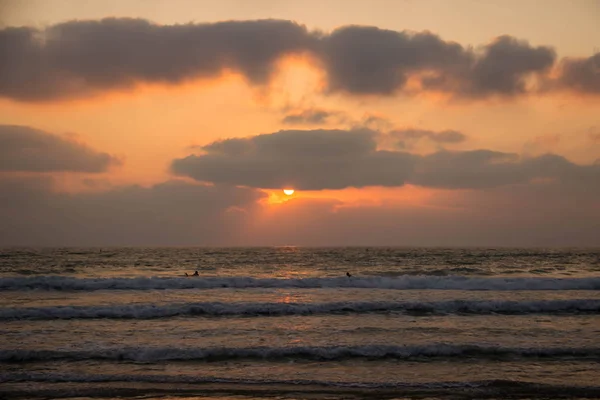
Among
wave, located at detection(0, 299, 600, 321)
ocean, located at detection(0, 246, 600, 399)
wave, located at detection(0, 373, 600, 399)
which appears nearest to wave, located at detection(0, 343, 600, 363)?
ocean, located at detection(0, 246, 600, 399)

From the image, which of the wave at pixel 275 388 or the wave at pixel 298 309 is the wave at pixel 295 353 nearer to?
the wave at pixel 275 388

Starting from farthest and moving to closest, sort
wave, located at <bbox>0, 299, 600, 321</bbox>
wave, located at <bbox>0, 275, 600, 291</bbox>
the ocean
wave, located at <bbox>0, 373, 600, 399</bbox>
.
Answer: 1. wave, located at <bbox>0, 275, 600, 291</bbox>
2. wave, located at <bbox>0, 299, 600, 321</bbox>
3. the ocean
4. wave, located at <bbox>0, 373, 600, 399</bbox>

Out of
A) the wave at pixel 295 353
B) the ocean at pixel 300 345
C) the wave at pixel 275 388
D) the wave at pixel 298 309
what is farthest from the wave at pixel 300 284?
the wave at pixel 275 388

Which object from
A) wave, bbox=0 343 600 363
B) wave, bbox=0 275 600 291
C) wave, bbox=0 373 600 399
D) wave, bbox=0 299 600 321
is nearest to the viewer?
wave, bbox=0 373 600 399

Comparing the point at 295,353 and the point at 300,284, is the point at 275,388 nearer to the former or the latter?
the point at 295,353

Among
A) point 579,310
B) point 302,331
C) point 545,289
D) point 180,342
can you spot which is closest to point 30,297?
point 180,342

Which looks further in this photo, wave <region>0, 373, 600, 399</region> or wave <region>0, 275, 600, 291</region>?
wave <region>0, 275, 600, 291</region>

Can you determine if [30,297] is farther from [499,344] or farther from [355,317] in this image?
[499,344]

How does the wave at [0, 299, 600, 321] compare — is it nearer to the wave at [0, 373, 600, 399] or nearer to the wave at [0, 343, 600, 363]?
the wave at [0, 343, 600, 363]

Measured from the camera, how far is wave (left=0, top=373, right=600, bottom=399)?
377 inches

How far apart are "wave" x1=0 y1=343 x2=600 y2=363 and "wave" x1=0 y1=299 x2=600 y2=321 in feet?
19.2

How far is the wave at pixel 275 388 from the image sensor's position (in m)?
9.57

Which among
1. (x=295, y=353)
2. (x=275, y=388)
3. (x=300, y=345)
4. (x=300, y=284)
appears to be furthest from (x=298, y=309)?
(x=300, y=284)

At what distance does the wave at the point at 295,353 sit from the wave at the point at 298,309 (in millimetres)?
5856
